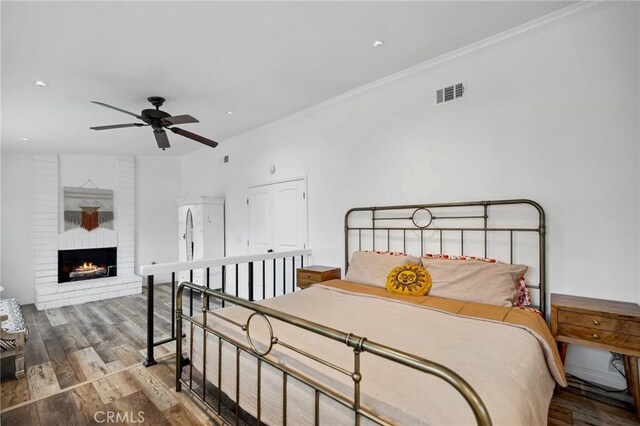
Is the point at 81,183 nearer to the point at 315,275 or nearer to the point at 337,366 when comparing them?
the point at 315,275

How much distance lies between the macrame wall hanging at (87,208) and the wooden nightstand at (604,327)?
694cm

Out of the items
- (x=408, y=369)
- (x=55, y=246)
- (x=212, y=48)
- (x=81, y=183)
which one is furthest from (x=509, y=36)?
(x=55, y=246)

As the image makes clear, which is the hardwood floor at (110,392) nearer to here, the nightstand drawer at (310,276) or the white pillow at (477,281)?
the white pillow at (477,281)

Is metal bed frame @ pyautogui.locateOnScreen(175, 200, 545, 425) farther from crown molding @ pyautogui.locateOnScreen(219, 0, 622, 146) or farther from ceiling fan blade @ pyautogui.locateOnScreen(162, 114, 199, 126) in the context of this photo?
ceiling fan blade @ pyautogui.locateOnScreen(162, 114, 199, 126)

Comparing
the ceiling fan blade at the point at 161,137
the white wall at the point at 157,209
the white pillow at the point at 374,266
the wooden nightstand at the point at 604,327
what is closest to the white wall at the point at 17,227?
the white wall at the point at 157,209

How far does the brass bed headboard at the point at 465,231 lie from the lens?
95.2 inches

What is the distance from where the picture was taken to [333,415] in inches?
49.6

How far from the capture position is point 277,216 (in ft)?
15.0

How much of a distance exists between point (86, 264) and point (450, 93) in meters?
6.67

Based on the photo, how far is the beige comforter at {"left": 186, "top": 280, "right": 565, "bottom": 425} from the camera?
1.13 metres

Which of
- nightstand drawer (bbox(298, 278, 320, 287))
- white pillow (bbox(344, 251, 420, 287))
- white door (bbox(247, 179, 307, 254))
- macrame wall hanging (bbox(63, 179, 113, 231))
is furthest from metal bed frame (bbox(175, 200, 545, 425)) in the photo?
macrame wall hanging (bbox(63, 179, 113, 231))

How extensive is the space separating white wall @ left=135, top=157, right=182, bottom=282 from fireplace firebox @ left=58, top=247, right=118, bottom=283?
471 mm

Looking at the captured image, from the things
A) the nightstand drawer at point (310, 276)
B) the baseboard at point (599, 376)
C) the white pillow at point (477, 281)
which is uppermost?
the white pillow at point (477, 281)

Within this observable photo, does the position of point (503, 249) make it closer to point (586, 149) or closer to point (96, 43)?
point (586, 149)
